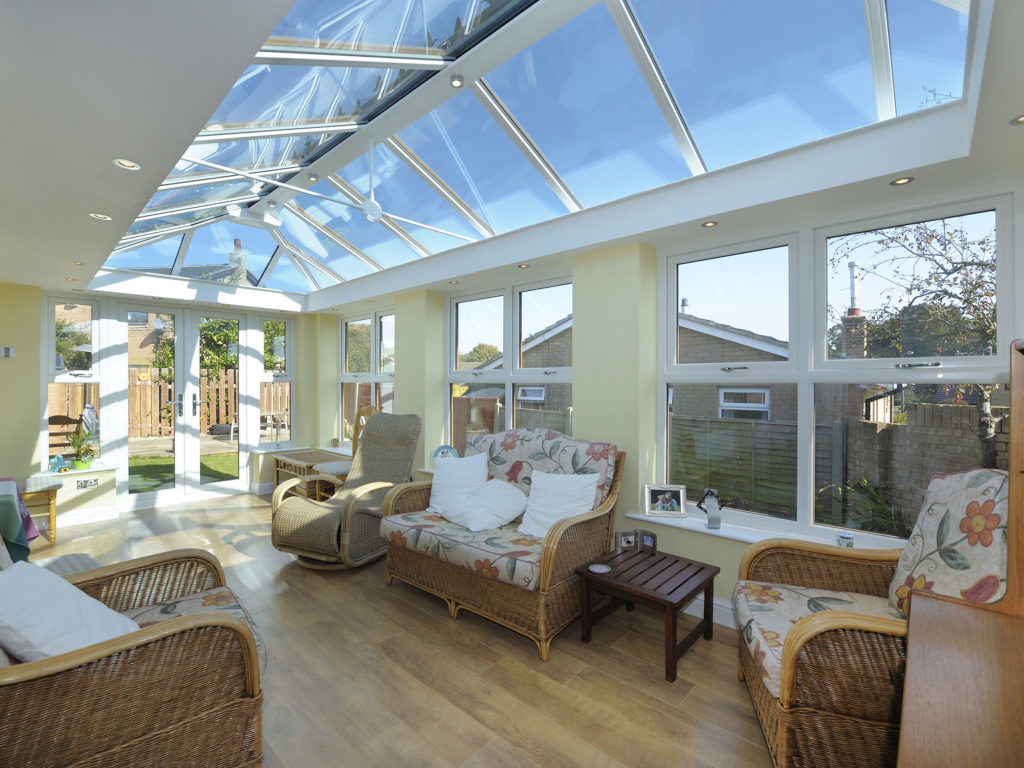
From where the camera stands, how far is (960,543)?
1.66 meters

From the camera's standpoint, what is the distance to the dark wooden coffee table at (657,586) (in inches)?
83.7

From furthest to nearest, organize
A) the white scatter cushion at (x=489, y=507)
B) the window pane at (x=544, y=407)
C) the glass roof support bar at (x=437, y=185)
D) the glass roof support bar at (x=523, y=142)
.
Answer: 1. the window pane at (x=544, y=407)
2. the glass roof support bar at (x=437, y=185)
3. the white scatter cushion at (x=489, y=507)
4. the glass roof support bar at (x=523, y=142)

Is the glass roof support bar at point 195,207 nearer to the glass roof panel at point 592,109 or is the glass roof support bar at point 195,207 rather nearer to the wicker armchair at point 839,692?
the glass roof panel at point 592,109

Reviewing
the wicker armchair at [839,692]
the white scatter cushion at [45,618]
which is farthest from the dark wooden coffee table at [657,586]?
the white scatter cushion at [45,618]

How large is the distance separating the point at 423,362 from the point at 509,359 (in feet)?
3.06

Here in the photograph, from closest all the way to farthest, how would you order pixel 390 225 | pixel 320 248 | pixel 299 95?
1. pixel 299 95
2. pixel 390 225
3. pixel 320 248

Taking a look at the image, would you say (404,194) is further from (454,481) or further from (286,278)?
(286,278)

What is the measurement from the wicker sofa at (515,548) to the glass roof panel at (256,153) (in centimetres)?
230

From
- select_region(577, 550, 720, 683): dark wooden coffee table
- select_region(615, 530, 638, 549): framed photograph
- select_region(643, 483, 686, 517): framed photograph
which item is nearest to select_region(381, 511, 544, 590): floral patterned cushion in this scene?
select_region(577, 550, 720, 683): dark wooden coffee table

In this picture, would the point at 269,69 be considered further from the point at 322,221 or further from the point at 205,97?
the point at 322,221

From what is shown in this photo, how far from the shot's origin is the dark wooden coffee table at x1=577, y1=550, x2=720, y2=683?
6.98 ft

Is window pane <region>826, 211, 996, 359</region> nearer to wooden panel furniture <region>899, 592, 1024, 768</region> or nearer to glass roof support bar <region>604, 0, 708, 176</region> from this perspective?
glass roof support bar <region>604, 0, 708, 176</region>

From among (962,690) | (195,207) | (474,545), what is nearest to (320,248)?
(195,207)

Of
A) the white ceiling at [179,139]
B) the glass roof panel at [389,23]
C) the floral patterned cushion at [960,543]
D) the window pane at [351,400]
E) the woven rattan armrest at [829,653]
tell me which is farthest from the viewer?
the window pane at [351,400]
